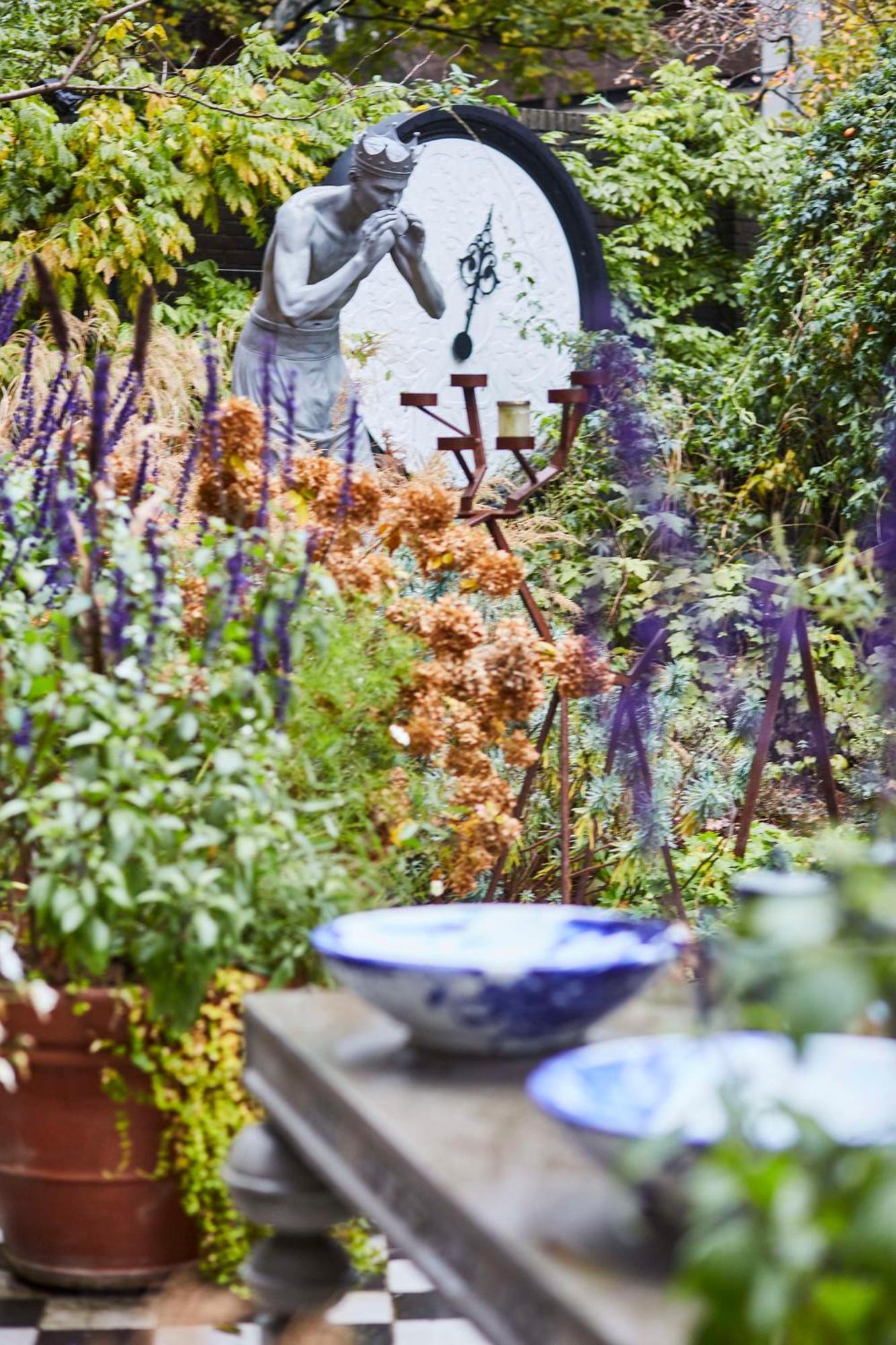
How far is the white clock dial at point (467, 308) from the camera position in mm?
7254

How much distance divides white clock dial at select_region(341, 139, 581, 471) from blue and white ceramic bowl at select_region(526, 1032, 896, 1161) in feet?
20.4

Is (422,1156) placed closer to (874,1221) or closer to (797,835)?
(874,1221)

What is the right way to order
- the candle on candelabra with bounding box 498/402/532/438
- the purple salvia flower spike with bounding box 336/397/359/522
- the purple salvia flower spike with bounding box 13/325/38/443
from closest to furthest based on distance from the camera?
the purple salvia flower spike with bounding box 336/397/359/522, the purple salvia flower spike with bounding box 13/325/38/443, the candle on candelabra with bounding box 498/402/532/438

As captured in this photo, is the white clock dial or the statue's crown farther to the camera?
the white clock dial

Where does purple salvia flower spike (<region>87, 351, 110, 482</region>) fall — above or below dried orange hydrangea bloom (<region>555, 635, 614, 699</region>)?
above

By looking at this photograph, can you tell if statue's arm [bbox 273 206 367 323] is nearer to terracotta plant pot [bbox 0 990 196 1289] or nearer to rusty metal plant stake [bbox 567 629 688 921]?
rusty metal plant stake [bbox 567 629 688 921]

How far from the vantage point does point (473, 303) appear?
7.77 meters

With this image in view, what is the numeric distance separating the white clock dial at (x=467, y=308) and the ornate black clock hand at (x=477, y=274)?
0.8 inches

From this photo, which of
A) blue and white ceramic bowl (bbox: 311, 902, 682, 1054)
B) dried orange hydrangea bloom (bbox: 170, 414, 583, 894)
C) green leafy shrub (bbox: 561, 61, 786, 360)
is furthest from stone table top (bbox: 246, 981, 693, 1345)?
green leafy shrub (bbox: 561, 61, 786, 360)

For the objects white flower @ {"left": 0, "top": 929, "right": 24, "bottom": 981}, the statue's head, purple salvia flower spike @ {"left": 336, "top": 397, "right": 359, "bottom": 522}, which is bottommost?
white flower @ {"left": 0, "top": 929, "right": 24, "bottom": 981}

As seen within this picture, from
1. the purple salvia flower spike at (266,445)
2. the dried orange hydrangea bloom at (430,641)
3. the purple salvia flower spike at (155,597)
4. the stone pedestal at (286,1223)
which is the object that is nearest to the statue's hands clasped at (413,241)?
the dried orange hydrangea bloom at (430,641)

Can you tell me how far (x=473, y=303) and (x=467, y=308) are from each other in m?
0.06

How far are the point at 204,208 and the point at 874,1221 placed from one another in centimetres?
709

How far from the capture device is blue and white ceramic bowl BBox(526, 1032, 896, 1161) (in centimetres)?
84
